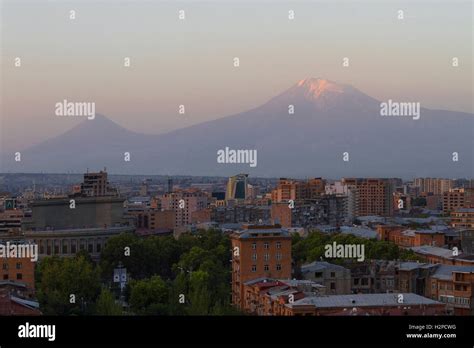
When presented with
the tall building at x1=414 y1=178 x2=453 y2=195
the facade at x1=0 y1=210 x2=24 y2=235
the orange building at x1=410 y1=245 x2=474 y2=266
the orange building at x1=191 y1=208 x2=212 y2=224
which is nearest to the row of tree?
the facade at x1=0 y1=210 x2=24 y2=235

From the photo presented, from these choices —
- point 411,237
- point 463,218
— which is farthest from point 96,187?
point 463,218

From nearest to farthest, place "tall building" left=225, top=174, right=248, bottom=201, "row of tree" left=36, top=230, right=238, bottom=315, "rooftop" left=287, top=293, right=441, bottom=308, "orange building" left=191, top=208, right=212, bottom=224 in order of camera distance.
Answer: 1. "rooftop" left=287, top=293, right=441, bottom=308
2. "row of tree" left=36, top=230, right=238, bottom=315
3. "tall building" left=225, top=174, right=248, bottom=201
4. "orange building" left=191, top=208, right=212, bottom=224

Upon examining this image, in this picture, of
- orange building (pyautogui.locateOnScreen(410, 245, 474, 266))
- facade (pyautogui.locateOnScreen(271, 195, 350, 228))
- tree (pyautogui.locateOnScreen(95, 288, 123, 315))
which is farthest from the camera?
facade (pyautogui.locateOnScreen(271, 195, 350, 228))

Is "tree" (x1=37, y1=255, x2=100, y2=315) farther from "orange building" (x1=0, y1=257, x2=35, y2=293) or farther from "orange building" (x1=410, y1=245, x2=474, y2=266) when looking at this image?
"orange building" (x1=410, y1=245, x2=474, y2=266)

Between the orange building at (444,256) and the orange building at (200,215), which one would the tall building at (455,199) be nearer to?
the orange building at (200,215)

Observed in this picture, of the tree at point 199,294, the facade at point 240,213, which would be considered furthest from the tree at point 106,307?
the facade at point 240,213

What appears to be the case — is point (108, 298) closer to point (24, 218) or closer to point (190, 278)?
point (190, 278)

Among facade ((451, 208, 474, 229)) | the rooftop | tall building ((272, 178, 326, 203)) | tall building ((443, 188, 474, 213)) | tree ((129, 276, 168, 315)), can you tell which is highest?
tall building ((272, 178, 326, 203))
